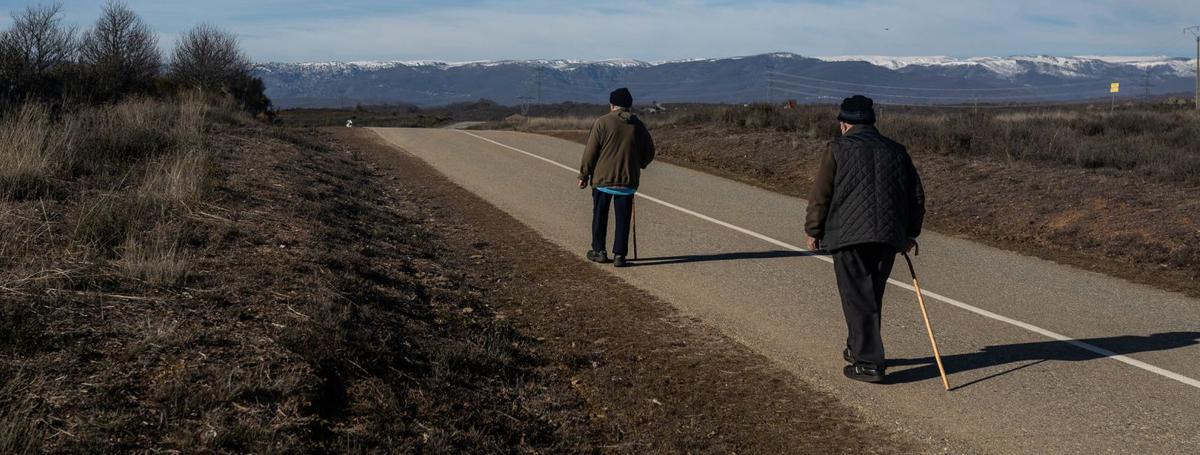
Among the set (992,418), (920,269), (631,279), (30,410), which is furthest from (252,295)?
(920,269)

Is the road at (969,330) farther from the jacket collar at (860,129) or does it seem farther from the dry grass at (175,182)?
the dry grass at (175,182)

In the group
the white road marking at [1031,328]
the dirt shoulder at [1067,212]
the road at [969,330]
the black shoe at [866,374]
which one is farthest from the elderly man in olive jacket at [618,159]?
the dirt shoulder at [1067,212]

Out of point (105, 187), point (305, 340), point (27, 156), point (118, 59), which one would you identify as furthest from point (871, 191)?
Result: point (118, 59)

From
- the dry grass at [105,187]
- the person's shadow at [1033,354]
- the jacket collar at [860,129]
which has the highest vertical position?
the jacket collar at [860,129]

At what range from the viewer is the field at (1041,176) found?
11.5 meters

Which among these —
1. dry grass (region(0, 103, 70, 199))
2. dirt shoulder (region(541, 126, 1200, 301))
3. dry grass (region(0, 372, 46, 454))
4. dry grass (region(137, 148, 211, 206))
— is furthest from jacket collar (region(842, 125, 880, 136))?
dry grass (region(0, 103, 70, 199))

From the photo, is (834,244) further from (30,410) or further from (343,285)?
(30,410)

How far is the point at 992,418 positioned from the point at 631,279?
4.58 m

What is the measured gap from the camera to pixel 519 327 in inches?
315

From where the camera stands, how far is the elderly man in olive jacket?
10359 millimetres

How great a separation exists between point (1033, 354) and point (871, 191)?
6.68 feet

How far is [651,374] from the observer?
683 centimetres

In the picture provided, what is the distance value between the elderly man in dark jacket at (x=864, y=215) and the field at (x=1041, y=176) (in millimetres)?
4841

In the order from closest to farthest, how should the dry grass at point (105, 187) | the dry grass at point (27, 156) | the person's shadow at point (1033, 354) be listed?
the person's shadow at point (1033, 354), the dry grass at point (105, 187), the dry grass at point (27, 156)
